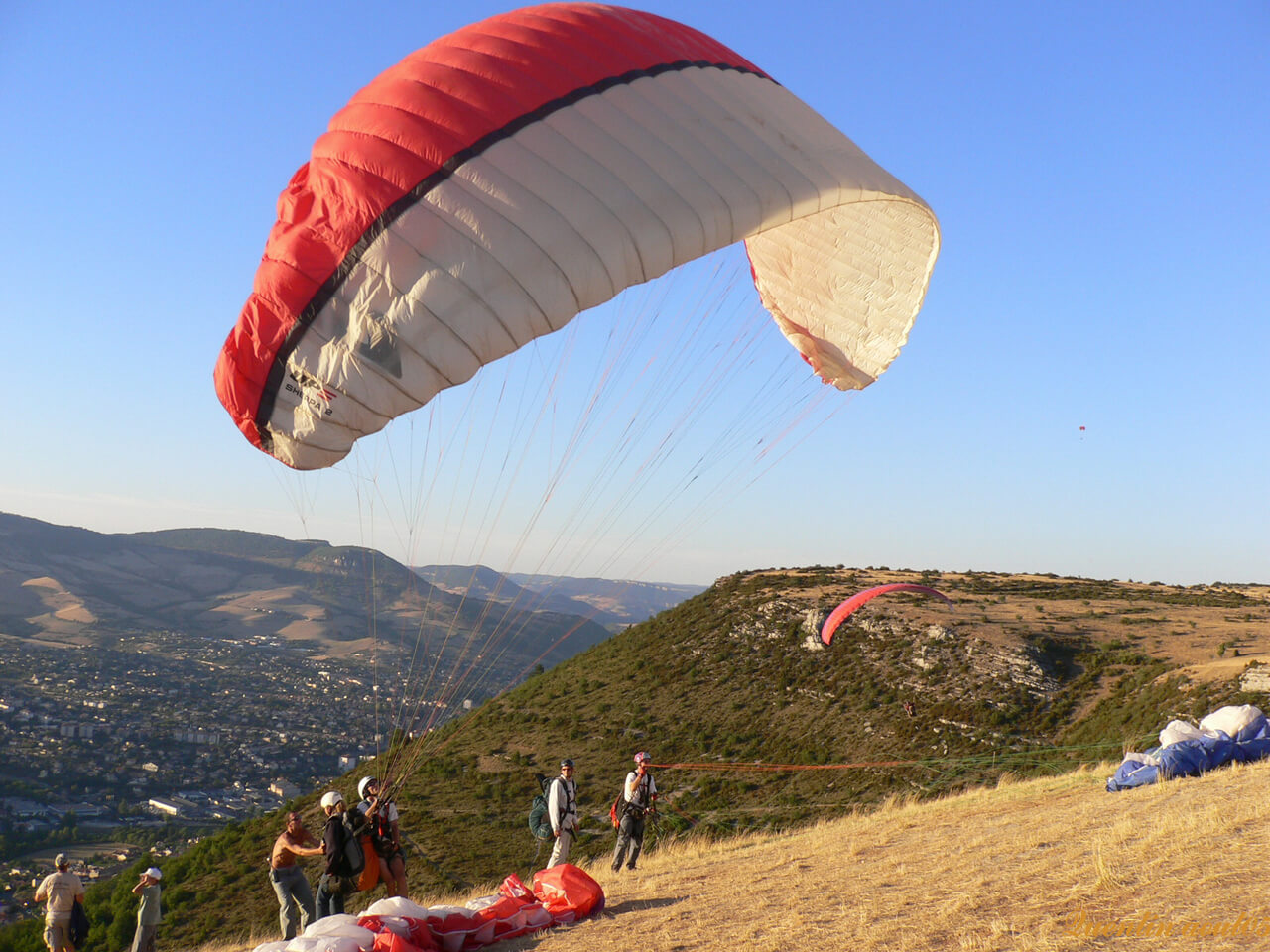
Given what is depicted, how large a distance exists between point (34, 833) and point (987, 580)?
132 ft

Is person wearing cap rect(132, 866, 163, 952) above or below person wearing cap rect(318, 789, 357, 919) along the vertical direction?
below

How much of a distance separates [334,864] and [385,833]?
0.57 metres

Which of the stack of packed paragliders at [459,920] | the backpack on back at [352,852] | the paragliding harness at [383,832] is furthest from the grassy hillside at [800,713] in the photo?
the backpack on back at [352,852]

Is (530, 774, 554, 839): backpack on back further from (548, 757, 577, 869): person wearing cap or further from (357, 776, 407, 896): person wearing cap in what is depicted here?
(357, 776, 407, 896): person wearing cap

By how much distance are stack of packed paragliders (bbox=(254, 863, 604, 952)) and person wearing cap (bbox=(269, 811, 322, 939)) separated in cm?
91

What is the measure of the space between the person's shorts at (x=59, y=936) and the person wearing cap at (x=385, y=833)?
11.4 feet

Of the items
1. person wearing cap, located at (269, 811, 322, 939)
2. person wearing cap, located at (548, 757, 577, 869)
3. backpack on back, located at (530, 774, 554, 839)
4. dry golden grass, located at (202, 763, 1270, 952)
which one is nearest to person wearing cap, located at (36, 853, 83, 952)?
person wearing cap, located at (269, 811, 322, 939)

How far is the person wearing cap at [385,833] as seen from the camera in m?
7.51

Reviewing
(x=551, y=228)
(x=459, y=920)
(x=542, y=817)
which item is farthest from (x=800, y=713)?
(x=551, y=228)

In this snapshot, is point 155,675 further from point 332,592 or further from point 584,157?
point 584,157

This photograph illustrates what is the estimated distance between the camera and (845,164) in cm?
776

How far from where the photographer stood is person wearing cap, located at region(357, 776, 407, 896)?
751cm

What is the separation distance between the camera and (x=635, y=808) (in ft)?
31.5

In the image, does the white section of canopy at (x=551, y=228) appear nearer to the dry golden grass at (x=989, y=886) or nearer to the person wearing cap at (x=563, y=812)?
the person wearing cap at (x=563, y=812)
